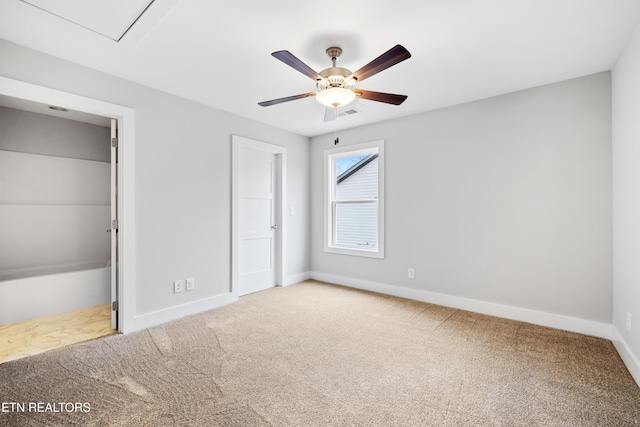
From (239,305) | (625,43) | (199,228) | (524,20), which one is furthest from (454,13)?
(239,305)

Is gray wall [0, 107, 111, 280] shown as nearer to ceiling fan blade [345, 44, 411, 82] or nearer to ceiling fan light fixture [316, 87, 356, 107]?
ceiling fan light fixture [316, 87, 356, 107]

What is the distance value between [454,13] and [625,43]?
147cm

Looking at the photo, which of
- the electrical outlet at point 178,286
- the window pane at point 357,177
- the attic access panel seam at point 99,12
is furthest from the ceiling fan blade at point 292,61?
the electrical outlet at point 178,286

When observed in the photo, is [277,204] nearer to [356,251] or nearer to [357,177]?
[357,177]

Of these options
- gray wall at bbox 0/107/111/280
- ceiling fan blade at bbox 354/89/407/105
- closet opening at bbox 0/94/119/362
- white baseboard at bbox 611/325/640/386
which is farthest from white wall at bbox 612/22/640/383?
gray wall at bbox 0/107/111/280

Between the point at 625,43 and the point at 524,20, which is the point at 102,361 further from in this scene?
the point at 625,43

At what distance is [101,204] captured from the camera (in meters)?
4.32

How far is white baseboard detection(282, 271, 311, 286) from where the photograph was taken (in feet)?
15.0

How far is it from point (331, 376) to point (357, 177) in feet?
9.98

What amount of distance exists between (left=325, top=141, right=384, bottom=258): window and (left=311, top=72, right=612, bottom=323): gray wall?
0.15 metres

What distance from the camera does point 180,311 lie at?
3.21m

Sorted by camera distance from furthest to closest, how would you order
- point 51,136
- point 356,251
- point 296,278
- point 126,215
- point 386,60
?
point 296,278 < point 356,251 < point 51,136 < point 126,215 < point 386,60

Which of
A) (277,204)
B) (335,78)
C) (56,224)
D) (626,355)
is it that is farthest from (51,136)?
(626,355)

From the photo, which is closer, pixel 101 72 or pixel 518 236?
pixel 101 72
